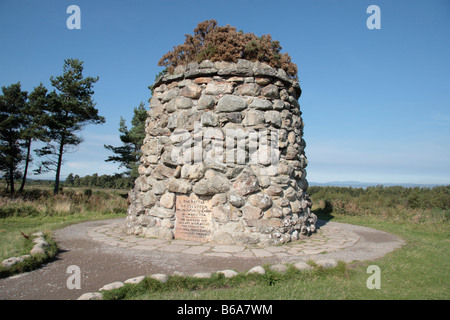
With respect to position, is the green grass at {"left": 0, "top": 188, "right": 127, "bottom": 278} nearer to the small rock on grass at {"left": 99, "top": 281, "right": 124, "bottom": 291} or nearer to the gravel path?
the gravel path

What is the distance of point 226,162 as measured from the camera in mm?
5961

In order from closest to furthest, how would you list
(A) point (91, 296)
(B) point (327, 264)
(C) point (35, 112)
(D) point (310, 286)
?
(A) point (91, 296), (D) point (310, 286), (B) point (327, 264), (C) point (35, 112)

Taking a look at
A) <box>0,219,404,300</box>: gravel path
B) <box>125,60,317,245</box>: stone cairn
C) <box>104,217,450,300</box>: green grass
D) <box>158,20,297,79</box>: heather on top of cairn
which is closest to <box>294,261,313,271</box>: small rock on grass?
<box>104,217,450,300</box>: green grass

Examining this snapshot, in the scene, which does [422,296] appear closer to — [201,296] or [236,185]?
[201,296]

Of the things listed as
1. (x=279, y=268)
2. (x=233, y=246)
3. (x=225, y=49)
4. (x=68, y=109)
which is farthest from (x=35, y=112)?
(x=279, y=268)

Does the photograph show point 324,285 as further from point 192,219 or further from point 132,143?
point 132,143

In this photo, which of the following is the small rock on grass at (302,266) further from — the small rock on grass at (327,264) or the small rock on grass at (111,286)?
the small rock on grass at (111,286)

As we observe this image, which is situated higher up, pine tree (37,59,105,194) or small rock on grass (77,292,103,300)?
pine tree (37,59,105,194)

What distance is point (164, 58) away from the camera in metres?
7.59

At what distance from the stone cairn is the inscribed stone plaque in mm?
21

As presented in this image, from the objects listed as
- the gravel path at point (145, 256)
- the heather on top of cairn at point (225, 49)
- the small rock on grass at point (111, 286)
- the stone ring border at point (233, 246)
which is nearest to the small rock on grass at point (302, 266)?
the gravel path at point (145, 256)

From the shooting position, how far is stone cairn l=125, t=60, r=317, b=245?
582 centimetres

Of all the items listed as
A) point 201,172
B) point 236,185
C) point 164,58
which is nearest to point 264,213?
point 236,185

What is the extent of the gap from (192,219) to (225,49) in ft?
13.0
